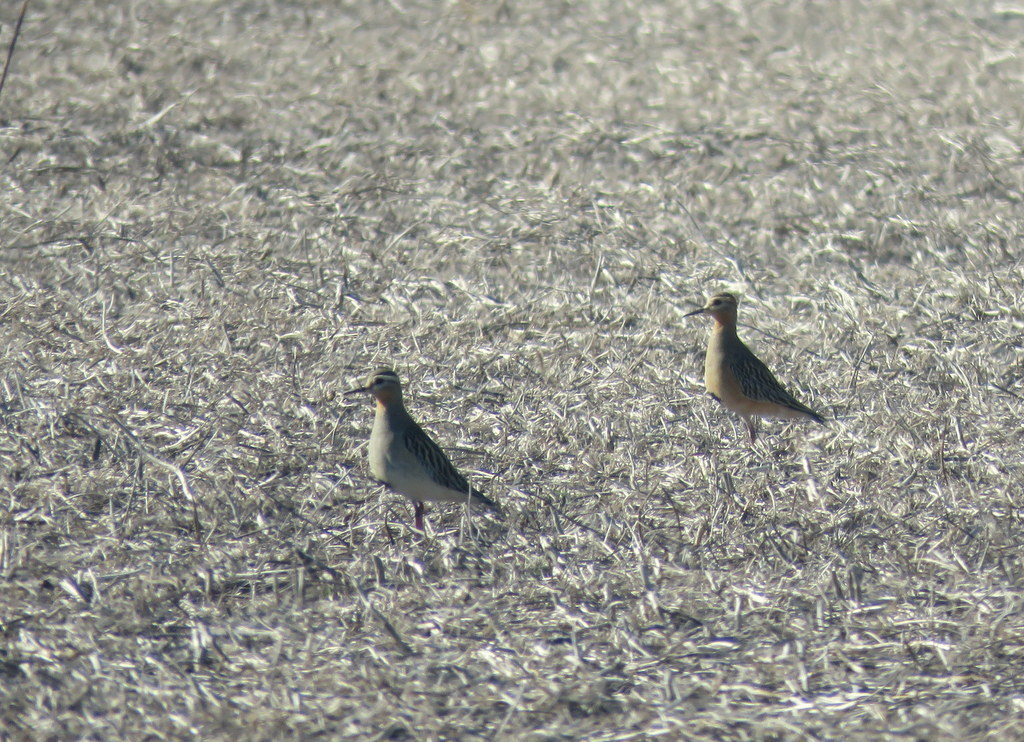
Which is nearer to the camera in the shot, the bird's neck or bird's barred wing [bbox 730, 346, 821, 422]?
bird's barred wing [bbox 730, 346, 821, 422]

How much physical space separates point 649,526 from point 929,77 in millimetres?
9950

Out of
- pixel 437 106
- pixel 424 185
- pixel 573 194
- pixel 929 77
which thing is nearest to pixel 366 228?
pixel 424 185

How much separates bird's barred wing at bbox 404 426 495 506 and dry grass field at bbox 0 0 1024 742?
23 cm

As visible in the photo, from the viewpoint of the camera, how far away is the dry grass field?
561 centimetres

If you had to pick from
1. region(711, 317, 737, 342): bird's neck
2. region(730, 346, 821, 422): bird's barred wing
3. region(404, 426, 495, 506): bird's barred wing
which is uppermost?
region(404, 426, 495, 506): bird's barred wing

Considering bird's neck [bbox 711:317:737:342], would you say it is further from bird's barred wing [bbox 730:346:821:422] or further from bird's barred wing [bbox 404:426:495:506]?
bird's barred wing [bbox 404:426:495:506]

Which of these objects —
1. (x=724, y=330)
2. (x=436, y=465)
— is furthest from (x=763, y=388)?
(x=436, y=465)

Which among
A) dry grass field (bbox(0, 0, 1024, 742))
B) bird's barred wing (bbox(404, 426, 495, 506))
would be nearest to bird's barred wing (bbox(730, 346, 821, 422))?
dry grass field (bbox(0, 0, 1024, 742))

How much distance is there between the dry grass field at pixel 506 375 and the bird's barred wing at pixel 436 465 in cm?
23

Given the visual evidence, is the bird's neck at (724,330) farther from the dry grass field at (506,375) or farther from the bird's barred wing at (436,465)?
the bird's barred wing at (436,465)

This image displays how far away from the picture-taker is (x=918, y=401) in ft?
27.5

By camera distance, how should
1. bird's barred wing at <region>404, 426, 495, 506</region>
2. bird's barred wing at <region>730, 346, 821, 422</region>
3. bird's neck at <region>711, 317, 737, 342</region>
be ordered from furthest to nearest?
bird's neck at <region>711, 317, 737, 342</region> → bird's barred wing at <region>730, 346, 821, 422</region> → bird's barred wing at <region>404, 426, 495, 506</region>

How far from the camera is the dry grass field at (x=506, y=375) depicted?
18.4 ft

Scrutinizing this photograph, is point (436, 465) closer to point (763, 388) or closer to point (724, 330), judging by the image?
point (763, 388)
